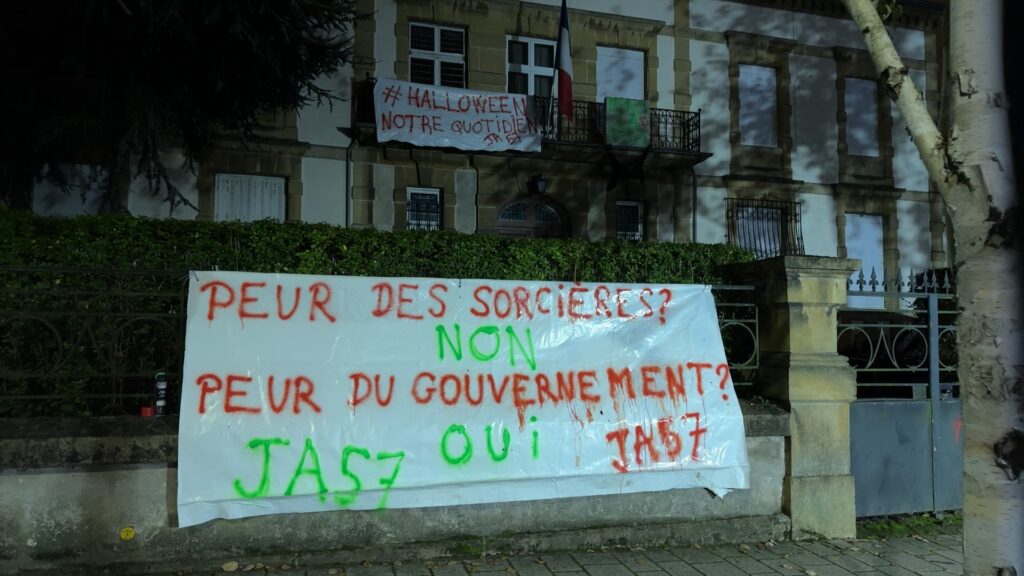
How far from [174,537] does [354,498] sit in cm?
104

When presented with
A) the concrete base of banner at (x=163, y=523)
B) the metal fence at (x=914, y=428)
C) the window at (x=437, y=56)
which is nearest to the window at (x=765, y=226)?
the window at (x=437, y=56)

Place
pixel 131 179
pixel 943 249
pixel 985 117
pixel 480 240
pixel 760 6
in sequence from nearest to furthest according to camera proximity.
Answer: pixel 985 117
pixel 480 240
pixel 131 179
pixel 760 6
pixel 943 249

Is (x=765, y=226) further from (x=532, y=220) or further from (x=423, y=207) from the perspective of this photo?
(x=423, y=207)

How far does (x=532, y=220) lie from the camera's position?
616 inches

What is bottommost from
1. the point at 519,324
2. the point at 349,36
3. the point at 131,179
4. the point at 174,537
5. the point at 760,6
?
the point at 174,537

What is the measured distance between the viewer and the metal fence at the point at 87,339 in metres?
4.21

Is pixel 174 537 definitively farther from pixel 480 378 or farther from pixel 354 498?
pixel 480 378

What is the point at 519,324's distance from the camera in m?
4.75

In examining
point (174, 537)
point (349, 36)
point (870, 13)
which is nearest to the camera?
point (870, 13)

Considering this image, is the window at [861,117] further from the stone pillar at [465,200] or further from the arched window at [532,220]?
the stone pillar at [465,200]

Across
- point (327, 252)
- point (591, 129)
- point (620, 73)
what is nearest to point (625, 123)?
point (591, 129)

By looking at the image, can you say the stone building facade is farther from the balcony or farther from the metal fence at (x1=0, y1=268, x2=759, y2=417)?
the metal fence at (x1=0, y1=268, x2=759, y2=417)

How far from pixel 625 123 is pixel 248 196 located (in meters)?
7.91

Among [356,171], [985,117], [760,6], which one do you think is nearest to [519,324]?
[985,117]
